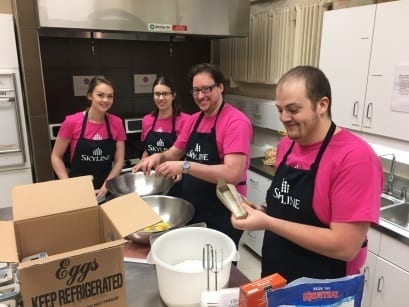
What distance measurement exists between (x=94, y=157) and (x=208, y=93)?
100 centimetres

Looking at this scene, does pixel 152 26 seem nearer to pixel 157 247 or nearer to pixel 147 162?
pixel 147 162

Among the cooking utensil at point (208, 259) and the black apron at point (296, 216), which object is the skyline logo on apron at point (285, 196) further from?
the cooking utensil at point (208, 259)

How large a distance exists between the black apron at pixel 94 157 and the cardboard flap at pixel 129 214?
122 centimetres

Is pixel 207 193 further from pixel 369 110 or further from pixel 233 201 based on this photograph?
pixel 369 110

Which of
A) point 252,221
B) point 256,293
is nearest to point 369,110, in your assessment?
point 252,221

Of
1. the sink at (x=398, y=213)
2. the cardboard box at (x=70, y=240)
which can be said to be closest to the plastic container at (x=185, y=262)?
the cardboard box at (x=70, y=240)

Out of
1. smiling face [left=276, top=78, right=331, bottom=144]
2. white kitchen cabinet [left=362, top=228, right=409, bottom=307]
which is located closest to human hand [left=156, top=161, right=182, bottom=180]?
smiling face [left=276, top=78, right=331, bottom=144]

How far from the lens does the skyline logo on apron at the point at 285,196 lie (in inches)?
45.1

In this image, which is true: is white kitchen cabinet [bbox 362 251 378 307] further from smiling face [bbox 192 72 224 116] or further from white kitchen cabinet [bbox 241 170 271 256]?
smiling face [bbox 192 72 224 116]

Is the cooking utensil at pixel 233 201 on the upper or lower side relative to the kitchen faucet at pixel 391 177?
upper

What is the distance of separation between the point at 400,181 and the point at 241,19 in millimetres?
1720

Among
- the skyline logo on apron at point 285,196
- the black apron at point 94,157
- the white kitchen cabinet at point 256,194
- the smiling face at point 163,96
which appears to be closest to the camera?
the skyline logo on apron at point 285,196

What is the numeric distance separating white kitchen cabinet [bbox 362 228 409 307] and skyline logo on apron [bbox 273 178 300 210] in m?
0.87

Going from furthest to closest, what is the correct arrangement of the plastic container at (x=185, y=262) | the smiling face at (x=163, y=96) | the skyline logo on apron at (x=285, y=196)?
the smiling face at (x=163, y=96) → the skyline logo on apron at (x=285, y=196) → the plastic container at (x=185, y=262)
